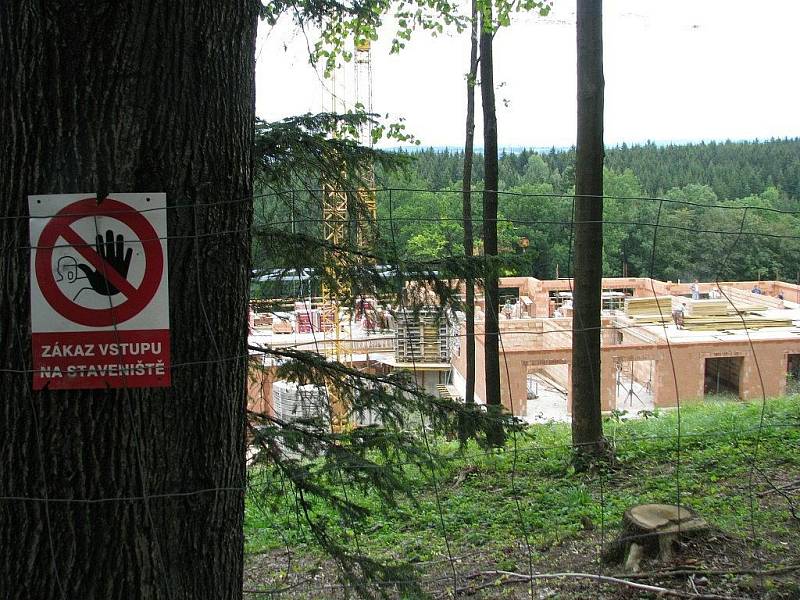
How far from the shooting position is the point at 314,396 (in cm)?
385

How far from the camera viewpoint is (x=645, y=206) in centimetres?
1738

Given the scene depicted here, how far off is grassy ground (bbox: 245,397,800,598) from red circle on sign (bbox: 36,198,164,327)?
145 centimetres

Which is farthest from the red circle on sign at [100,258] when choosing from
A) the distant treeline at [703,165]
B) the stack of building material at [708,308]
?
the distant treeline at [703,165]

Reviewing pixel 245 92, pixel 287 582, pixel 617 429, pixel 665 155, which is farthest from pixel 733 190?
pixel 245 92

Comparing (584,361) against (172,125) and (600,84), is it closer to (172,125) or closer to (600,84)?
(600,84)


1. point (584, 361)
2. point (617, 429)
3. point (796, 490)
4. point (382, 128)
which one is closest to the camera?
point (796, 490)

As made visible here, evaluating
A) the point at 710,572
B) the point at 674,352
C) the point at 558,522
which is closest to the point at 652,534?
the point at 710,572

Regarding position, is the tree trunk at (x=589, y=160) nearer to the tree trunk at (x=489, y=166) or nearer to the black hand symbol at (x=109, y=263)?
the tree trunk at (x=489, y=166)

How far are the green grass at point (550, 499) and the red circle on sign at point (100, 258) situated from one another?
1771mm

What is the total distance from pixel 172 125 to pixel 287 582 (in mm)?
3738

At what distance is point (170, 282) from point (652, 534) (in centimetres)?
306

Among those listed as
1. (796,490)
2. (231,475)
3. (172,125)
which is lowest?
(796,490)

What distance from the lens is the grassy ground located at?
3.81 meters

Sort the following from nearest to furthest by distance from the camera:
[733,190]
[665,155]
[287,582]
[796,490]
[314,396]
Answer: [314,396]
[287,582]
[796,490]
[733,190]
[665,155]
